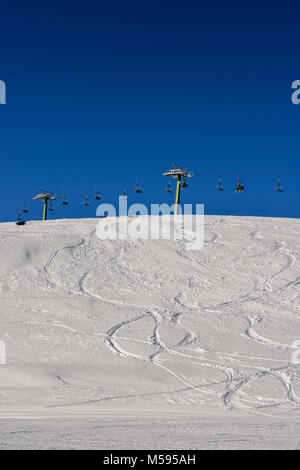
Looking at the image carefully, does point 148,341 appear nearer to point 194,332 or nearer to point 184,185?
point 194,332

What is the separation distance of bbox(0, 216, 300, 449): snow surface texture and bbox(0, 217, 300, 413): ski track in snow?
0.04 m

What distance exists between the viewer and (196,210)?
936 inches

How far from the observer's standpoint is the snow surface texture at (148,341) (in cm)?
565

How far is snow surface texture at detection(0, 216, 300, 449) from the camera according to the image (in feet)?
18.5

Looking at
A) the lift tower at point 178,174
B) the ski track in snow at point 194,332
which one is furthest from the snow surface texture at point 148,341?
the lift tower at point 178,174

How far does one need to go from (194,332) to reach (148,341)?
1.28 m

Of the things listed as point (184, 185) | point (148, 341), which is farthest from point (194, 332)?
point (184, 185)

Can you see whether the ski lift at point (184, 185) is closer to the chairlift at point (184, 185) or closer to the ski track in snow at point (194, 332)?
the chairlift at point (184, 185)

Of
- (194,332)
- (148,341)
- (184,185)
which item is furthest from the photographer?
(184,185)

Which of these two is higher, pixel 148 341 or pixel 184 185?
pixel 184 185

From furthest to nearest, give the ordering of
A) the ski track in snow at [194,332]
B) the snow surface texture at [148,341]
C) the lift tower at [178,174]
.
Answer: the lift tower at [178,174], the ski track in snow at [194,332], the snow surface texture at [148,341]

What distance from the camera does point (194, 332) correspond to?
10.6 m

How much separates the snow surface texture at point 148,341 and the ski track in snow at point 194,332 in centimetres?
4
